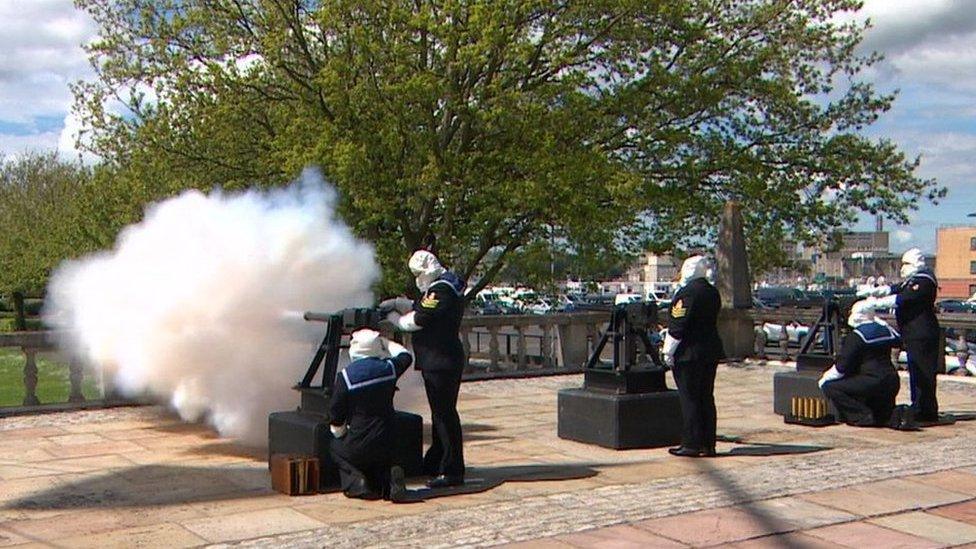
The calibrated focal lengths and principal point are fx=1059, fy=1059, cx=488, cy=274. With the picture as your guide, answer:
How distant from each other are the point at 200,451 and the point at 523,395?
225 inches

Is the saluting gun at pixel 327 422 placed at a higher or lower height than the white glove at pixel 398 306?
lower

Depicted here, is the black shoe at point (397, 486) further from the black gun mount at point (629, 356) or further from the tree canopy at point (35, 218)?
the tree canopy at point (35, 218)

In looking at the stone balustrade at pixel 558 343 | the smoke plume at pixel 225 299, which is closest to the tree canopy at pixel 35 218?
the stone balustrade at pixel 558 343

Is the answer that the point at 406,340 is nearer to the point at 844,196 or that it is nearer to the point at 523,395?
the point at 523,395

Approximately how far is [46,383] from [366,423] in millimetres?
16431

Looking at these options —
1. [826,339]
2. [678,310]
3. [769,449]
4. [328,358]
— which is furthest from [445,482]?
[826,339]

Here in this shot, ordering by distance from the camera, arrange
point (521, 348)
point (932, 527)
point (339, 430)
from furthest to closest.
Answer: point (521, 348) < point (339, 430) < point (932, 527)

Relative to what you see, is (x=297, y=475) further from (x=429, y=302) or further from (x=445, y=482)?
(x=429, y=302)

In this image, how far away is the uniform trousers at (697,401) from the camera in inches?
392

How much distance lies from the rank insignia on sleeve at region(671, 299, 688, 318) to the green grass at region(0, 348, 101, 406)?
25.8 ft

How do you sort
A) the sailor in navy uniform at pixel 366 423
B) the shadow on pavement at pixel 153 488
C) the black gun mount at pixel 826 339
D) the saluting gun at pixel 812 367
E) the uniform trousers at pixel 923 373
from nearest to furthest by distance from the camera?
the sailor in navy uniform at pixel 366 423, the shadow on pavement at pixel 153 488, the uniform trousers at pixel 923 373, the saluting gun at pixel 812 367, the black gun mount at pixel 826 339

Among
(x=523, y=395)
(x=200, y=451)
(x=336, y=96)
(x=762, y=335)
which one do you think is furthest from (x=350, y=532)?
(x=762, y=335)

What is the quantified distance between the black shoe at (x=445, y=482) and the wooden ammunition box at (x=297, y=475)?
915 mm

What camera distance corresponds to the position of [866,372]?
11773 mm
